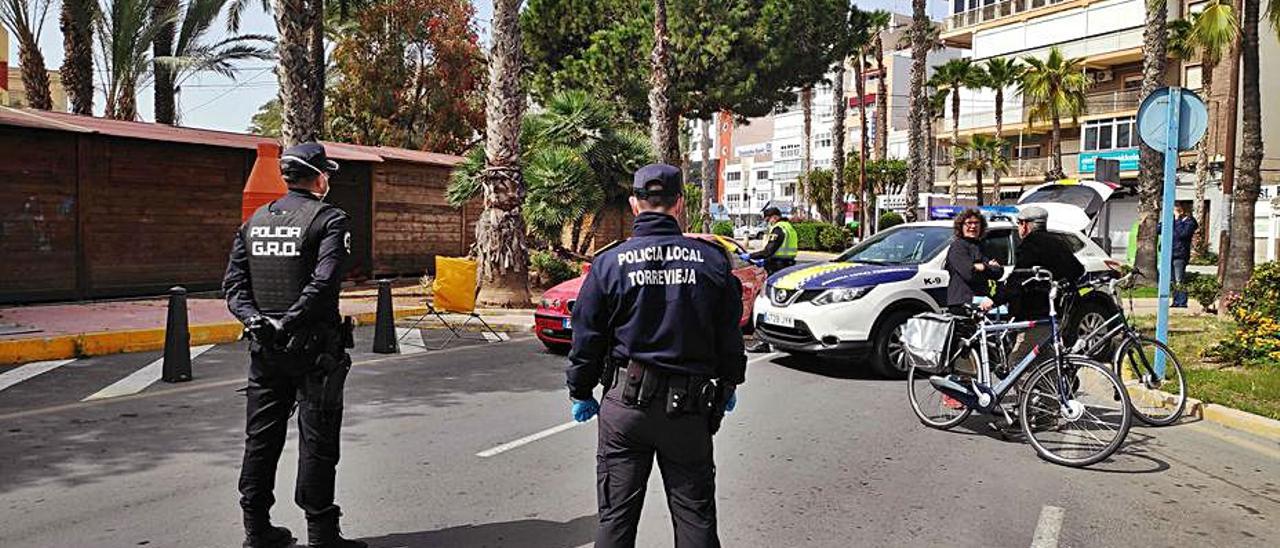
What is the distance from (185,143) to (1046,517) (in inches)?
548

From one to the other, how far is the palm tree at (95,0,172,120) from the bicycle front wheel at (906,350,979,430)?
22.3 metres

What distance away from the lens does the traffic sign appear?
8773 mm

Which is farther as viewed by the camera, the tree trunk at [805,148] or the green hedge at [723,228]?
the tree trunk at [805,148]

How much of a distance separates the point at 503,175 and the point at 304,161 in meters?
10.8

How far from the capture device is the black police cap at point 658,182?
3.67m

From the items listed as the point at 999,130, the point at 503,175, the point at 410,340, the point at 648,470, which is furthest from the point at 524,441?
the point at 999,130

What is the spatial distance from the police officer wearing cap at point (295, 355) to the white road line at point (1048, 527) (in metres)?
3.32

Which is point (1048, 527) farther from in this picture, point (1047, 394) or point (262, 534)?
point (262, 534)

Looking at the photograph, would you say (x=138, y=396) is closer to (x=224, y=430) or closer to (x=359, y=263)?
(x=224, y=430)

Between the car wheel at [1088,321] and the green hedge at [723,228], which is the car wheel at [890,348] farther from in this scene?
the green hedge at [723,228]

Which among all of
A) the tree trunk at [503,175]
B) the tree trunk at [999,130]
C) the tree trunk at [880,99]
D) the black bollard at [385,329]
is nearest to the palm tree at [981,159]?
the tree trunk at [999,130]

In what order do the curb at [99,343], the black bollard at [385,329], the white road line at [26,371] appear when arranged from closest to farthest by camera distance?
1. the white road line at [26,371]
2. the curb at [99,343]
3. the black bollard at [385,329]

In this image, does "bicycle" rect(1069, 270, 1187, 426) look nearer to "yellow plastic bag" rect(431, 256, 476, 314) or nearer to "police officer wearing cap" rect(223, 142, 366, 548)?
"police officer wearing cap" rect(223, 142, 366, 548)

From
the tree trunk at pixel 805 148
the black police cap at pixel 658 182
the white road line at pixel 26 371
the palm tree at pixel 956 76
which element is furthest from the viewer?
the tree trunk at pixel 805 148
